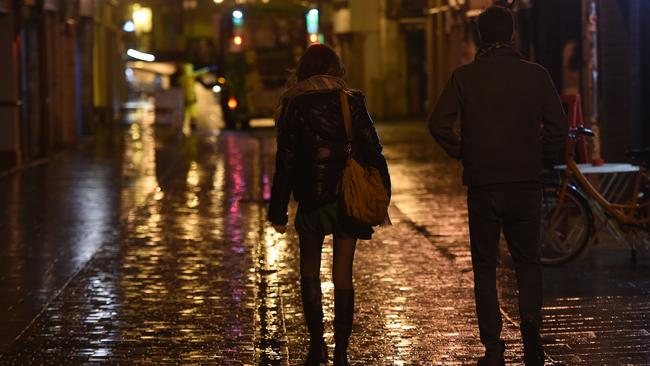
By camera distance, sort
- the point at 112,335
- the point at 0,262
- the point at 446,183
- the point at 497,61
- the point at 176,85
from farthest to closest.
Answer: the point at 176,85, the point at 446,183, the point at 0,262, the point at 112,335, the point at 497,61

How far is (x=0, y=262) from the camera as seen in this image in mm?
11664

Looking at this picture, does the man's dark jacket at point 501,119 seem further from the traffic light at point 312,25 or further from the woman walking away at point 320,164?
the traffic light at point 312,25

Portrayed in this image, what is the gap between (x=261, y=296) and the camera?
32.0ft

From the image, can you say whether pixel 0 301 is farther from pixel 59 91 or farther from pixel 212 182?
pixel 59 91

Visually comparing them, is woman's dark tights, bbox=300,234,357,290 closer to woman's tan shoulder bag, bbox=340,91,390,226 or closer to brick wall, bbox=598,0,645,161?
woman's tan shoulder bag, bbox=340,91,390,226

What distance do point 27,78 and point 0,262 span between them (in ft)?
39.3

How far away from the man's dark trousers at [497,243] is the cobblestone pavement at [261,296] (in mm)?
491

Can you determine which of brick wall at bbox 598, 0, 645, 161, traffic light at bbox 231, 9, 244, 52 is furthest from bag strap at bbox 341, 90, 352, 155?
traffic light at bbox 231, 9, 244, 52

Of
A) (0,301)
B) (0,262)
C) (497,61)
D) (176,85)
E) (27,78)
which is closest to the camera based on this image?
(497,61)

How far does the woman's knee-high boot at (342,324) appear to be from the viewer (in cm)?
729

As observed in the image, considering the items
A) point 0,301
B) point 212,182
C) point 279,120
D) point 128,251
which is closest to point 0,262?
point 128,251

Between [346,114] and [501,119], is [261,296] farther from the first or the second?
[501,119]

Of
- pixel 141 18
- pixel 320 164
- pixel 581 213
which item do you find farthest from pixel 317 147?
pixel 141 18

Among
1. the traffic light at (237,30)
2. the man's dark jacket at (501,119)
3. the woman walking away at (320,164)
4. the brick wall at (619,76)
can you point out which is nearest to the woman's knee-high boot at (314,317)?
the woman walking away at (320,164)
